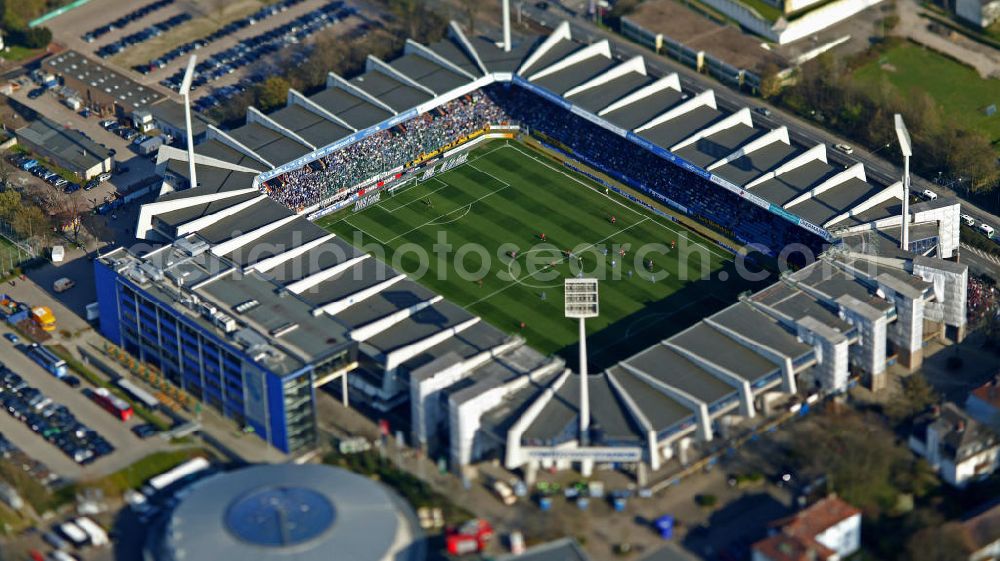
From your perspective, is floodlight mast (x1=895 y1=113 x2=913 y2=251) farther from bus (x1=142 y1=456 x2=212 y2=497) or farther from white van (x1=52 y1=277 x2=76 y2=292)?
white van (x1=52 y1=277 x2=76 y2=292)

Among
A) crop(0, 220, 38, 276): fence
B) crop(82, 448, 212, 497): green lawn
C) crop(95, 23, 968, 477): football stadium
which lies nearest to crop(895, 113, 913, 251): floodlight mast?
crop(95, 23, 968, 477): football stadium

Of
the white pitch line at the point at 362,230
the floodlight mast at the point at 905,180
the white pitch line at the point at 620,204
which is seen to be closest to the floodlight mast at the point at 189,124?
the white pitch line at the point at 362,230

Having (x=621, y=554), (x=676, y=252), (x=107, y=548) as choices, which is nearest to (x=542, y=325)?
(x=676, y=252)

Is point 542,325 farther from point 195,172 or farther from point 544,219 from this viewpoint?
point 195,172

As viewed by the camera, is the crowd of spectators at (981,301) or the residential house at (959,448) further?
the crowd of spectators at (981,301)

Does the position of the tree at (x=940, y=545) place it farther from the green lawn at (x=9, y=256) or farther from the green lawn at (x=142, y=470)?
the green lawn at (x=9, y=256)

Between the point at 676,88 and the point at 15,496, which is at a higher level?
the point at 676,88

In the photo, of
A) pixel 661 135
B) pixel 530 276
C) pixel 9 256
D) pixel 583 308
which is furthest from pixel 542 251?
pixel 9 256
